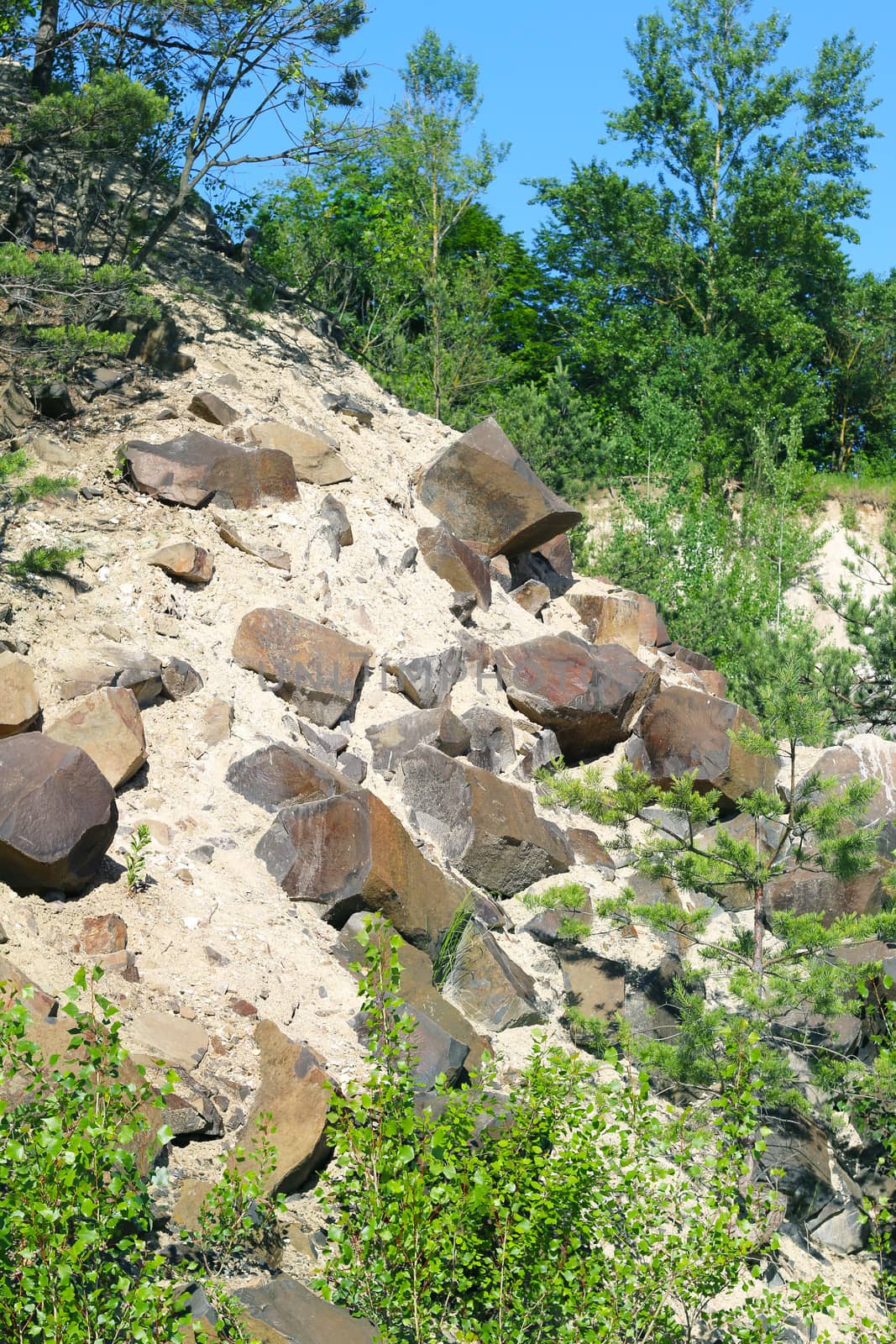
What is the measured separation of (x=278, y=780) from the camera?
23.1ft

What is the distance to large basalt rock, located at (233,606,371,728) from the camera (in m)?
7.95

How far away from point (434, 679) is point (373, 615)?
67 centimetres

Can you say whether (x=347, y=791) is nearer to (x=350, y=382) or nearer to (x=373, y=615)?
(x=373, y=615)

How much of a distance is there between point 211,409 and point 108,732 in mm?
3680

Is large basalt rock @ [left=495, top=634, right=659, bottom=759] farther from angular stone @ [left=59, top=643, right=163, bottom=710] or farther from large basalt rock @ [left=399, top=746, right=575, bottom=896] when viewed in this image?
angular stone @ [left=59, top=643, right=163, bottom=710]

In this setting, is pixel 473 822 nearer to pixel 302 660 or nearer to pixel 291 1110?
pixel 302 660

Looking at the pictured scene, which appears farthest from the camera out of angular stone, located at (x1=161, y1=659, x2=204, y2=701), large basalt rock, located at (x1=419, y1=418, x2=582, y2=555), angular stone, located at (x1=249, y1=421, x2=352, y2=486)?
large basalt rock, located at (x1=419, y1=418, x2=582, y2=555)

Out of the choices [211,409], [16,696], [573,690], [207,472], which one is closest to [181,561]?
[207,472]

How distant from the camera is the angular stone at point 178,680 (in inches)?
290

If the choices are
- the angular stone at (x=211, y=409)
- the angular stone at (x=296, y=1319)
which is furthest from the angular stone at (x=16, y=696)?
the angular stone at (x=211, y=409)

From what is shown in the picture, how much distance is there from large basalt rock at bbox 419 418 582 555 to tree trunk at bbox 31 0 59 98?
453 cm

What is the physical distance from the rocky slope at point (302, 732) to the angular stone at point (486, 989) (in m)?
0.01

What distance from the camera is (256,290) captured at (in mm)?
11578

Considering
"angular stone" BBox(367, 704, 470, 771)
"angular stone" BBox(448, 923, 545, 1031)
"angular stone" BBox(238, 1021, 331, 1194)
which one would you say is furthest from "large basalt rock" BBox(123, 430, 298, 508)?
"angular stone" BBox(238, 1021, 331, 1194)
